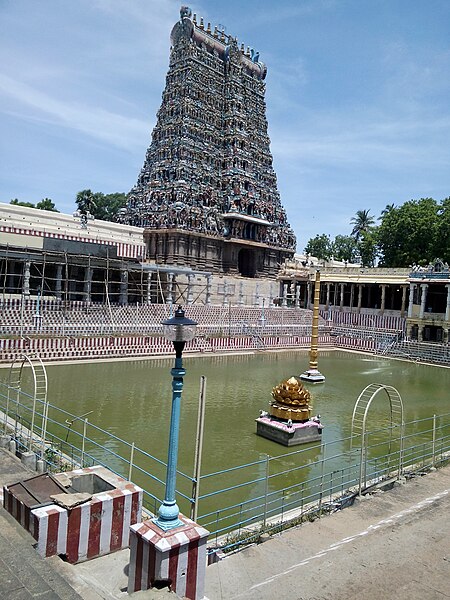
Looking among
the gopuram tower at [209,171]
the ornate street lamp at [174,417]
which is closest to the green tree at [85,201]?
the gopuram tower at [209,171]

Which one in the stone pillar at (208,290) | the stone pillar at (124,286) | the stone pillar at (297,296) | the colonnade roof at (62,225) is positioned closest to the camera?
the colonnade roof at (62,225)

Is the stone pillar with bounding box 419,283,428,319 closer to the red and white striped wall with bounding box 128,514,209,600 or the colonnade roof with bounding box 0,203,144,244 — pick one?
the colonnade roof with bounding box 0,203,144,244

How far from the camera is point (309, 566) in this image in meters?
6.55

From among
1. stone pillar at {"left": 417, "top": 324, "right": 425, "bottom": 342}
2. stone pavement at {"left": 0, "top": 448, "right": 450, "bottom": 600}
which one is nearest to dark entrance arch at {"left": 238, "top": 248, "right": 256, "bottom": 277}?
stone pillar at {"left": 417, "top": 324, "right": 425, "bottom": 342}

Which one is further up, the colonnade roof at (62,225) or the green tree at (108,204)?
the green tree at (108,204)

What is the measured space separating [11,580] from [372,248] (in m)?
62.8

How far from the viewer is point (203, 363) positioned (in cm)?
2666

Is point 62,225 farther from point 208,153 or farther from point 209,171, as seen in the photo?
point 208,153

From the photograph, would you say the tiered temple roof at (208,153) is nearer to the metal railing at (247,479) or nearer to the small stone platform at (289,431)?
the small stone platform at (289,431)

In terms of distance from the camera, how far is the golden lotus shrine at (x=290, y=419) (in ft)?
44.1

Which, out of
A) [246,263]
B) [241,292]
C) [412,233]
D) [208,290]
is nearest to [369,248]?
[412,233]

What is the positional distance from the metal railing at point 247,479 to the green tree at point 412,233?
4238cm

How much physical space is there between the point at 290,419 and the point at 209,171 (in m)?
41.0

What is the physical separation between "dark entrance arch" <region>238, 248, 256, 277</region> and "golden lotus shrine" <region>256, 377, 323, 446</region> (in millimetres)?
41827
